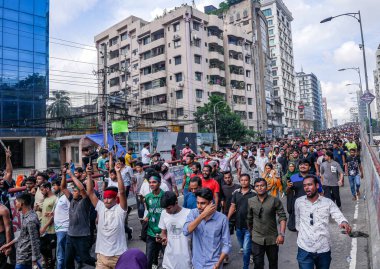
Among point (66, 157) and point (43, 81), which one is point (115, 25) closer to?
point (43, 81)

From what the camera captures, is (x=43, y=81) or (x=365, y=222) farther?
(x=43, y=81)

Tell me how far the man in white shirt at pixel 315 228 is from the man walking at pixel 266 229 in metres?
0.36

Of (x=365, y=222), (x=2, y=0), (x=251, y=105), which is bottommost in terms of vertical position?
(x=365, y=222)

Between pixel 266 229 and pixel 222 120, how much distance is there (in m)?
34.5

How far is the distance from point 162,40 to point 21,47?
20486 millimetres

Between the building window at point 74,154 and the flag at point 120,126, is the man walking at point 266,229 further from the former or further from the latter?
the building window at point 74,154

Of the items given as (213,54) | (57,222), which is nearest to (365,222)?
(57,222)

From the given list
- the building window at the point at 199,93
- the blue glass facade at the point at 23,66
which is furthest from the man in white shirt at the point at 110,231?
the building window at the point at 199,93

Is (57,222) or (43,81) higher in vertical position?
(43,81)

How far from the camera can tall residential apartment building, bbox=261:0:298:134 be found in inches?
3194

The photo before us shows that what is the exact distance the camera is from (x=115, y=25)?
57.9 m

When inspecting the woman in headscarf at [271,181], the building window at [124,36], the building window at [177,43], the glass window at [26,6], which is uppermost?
the building window at [124,36]

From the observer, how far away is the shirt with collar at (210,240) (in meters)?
3.33

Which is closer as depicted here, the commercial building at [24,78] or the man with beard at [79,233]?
the man with beard at [79,233]
